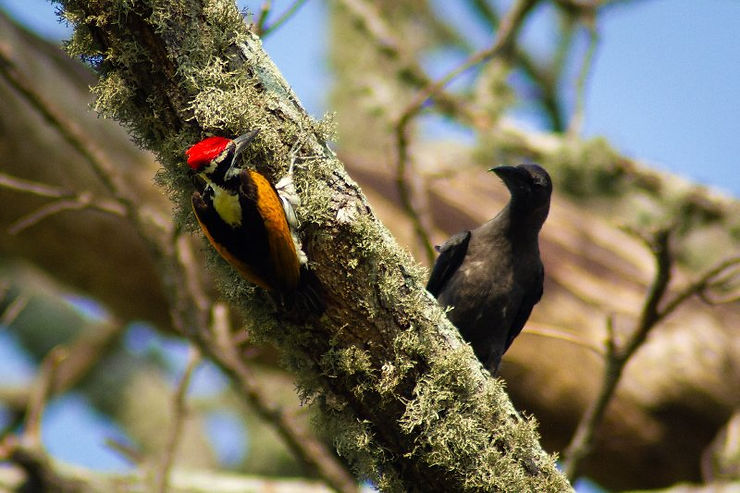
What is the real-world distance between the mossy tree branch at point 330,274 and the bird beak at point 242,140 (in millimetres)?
41

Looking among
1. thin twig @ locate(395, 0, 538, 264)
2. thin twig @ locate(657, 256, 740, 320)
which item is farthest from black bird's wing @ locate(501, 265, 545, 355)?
thin twig @ locate(395, 0, 538, 264)

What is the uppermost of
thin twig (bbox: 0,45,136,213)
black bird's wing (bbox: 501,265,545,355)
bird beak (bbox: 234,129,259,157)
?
thin twig (bbox: 0,45,136,213)

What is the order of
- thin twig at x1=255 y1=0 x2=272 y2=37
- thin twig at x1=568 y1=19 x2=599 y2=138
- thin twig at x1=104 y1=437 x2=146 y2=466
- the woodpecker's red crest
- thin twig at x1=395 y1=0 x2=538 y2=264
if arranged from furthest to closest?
thin twig at x1=568 y1=19 x2=599 y2=138
thin twig at x1=395 y1=0 x2=538 y2=264
thin twig at x1=104 y1=437 x2=146 y2=466
thin twig at x1=255 y1=0 x2=272 y2=37
the woodpecker's red crest

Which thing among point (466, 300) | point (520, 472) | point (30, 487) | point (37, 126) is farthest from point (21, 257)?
point (520, 472)

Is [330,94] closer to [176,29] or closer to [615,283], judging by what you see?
[615,283]

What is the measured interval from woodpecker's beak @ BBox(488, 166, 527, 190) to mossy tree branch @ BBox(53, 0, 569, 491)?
1310 mm

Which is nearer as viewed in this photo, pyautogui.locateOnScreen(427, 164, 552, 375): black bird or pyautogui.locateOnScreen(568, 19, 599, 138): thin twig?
pyautogui.locateOnScreen(427, 164, 552, 375): black bird

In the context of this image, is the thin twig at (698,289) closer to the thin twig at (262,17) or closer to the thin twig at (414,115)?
the thin twig at (414,115)

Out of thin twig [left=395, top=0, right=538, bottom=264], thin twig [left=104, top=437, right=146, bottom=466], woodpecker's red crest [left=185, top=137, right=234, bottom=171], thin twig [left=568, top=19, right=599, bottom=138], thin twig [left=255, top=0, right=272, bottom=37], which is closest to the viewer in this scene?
woodpecker's red crest [left=185, top=137, right=234, bottom=171]

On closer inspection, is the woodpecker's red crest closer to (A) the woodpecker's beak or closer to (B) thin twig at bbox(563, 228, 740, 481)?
(A) the woodpecker's beak

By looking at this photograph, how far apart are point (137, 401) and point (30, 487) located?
12.9 ft

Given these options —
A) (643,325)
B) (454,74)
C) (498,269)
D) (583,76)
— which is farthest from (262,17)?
(583,76)

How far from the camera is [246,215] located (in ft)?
7.37

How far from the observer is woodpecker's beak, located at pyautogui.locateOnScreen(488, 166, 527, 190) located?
11.5 feet
